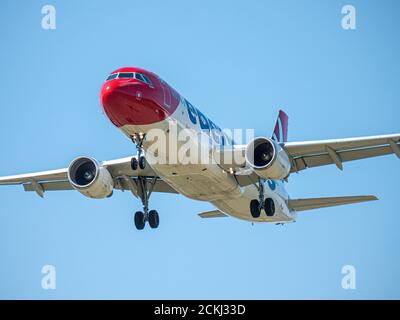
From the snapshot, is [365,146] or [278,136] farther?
[278,136]

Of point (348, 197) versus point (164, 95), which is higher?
point (164, 95)

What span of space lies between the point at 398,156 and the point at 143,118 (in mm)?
10420

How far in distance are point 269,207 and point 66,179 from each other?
32.8 feet

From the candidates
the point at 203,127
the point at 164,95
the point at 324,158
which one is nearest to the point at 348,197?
the point at 324,158

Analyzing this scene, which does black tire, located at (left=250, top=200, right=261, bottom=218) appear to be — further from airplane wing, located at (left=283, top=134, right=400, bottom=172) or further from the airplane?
airplane wing, located at (left=283, top=134, right=400, bottom=172)

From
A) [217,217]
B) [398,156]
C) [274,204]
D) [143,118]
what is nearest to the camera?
[143,118]

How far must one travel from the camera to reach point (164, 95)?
29.0 meters

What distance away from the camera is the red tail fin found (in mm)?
42919

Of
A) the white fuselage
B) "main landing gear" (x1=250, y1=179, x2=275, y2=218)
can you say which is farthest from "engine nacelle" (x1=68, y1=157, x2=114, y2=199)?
"main landing gear" (x1=250, y1=179, x2=275, y2=218)

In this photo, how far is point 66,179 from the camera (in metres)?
37.3

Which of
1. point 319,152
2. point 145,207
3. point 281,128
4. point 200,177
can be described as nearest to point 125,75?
point 200,177

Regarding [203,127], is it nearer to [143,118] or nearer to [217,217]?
[143,118]

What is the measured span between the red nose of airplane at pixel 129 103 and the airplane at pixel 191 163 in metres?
0.03

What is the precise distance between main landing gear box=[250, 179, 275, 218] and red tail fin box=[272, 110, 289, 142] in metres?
8.30
